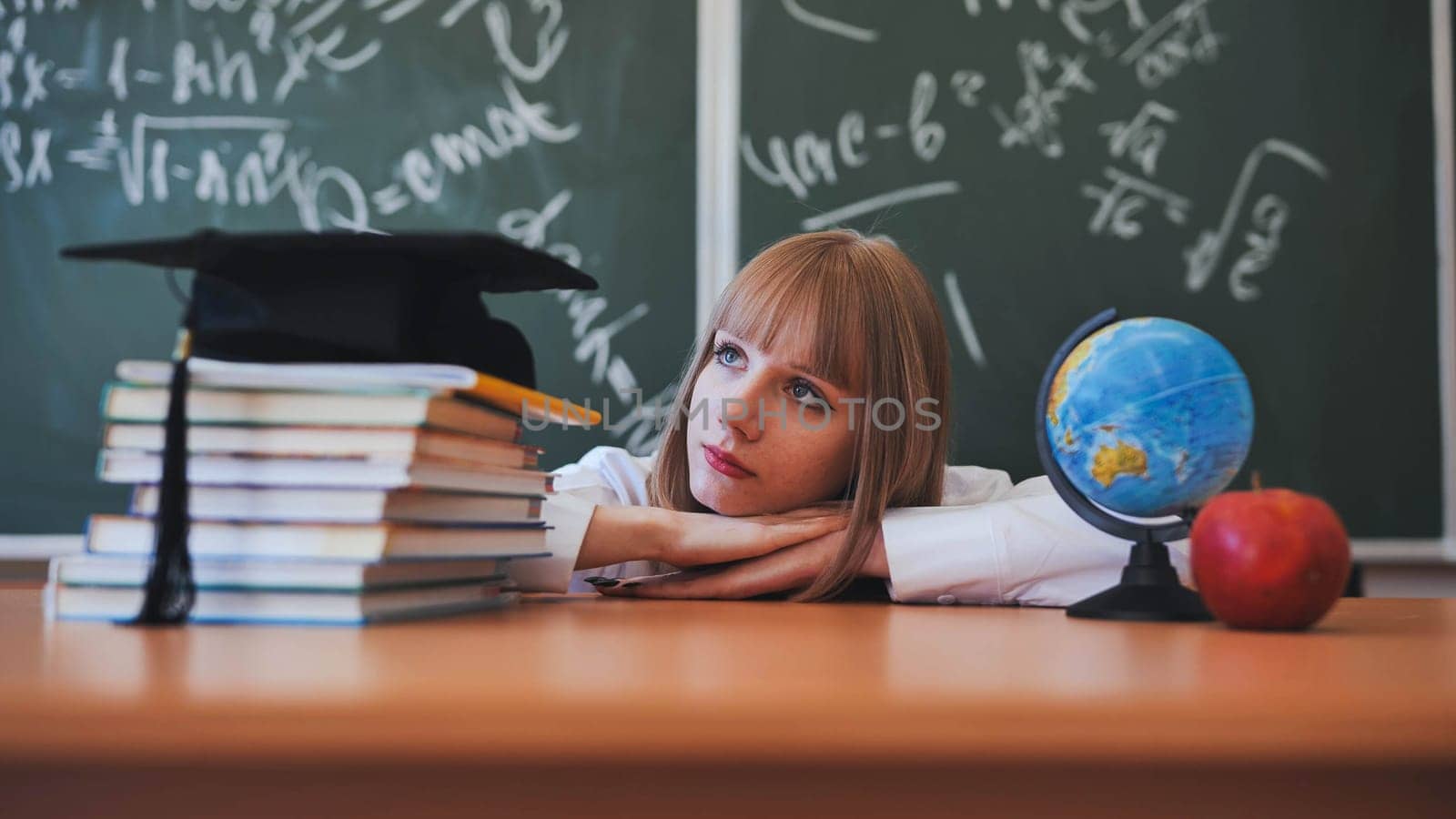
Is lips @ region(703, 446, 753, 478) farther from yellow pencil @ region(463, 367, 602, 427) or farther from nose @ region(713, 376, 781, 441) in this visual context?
yellow pencil @ region(463, 367, 602, 427)

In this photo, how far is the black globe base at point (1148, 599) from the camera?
36.3 inches

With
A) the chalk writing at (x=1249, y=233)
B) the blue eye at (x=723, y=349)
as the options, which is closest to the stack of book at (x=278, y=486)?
the blue eye at (x=723, y=349)

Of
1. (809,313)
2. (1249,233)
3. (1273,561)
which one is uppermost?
(1249,233)

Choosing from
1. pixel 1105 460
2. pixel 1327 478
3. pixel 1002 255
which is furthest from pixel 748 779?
pixel 1327 478

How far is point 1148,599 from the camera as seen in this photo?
0.94 metres

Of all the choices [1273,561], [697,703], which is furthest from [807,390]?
[697,703]

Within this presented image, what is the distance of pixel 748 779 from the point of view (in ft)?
1.37

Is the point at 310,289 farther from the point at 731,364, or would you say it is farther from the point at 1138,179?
the point at 1138,179

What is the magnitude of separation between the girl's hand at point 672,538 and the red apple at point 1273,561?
1.77ft

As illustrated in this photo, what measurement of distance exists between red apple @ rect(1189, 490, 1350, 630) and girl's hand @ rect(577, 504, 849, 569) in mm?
540

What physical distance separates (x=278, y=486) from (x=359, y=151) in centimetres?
200

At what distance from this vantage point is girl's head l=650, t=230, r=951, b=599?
1477 millimetres

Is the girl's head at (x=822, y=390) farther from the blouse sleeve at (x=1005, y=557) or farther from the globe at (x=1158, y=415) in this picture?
the globe at (x=1158, y=415)

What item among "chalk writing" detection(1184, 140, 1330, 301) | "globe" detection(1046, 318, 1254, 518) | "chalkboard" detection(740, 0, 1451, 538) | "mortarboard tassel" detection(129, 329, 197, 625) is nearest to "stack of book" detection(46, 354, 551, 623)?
"mortarboard tassel" detection(129, 329, 197, 625)
